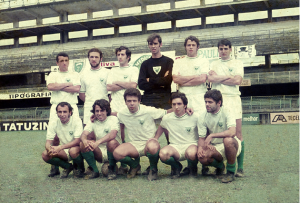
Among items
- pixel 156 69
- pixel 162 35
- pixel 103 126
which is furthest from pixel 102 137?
pixel 162 35

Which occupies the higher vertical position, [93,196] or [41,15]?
[41,15]

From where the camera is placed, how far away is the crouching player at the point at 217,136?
348 cm

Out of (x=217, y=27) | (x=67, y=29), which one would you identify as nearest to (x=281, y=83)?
(x=217, y=27)

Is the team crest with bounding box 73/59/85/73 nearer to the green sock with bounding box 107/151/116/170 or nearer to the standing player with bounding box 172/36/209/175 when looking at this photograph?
the standing player with bounding box 172/36/209/175

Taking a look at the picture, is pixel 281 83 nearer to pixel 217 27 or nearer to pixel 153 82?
pixel 217 27

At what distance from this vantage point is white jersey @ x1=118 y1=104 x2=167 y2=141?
401 cm

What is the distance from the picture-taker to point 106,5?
675 inches

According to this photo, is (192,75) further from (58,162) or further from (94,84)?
(58,162)

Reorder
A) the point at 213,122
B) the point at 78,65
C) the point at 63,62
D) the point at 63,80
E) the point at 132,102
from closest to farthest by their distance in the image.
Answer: the point at 213,122 < the point at 132,102 < the point at 63,62 < the point at 63,80 < the point at 78,65

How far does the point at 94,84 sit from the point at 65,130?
36.0 inches

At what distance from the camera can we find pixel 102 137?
4016 millimetres

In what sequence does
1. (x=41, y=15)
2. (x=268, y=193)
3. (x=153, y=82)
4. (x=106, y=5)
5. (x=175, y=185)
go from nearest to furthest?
(x=268, y=193)
(x=175, y=185)
(x=153, y=82)
(x=106, y=5)
(x=41, y=15)

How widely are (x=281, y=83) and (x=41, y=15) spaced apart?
14.7 metres

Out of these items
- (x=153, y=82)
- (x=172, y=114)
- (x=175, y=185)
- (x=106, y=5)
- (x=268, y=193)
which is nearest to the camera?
(x=268, y=193)
